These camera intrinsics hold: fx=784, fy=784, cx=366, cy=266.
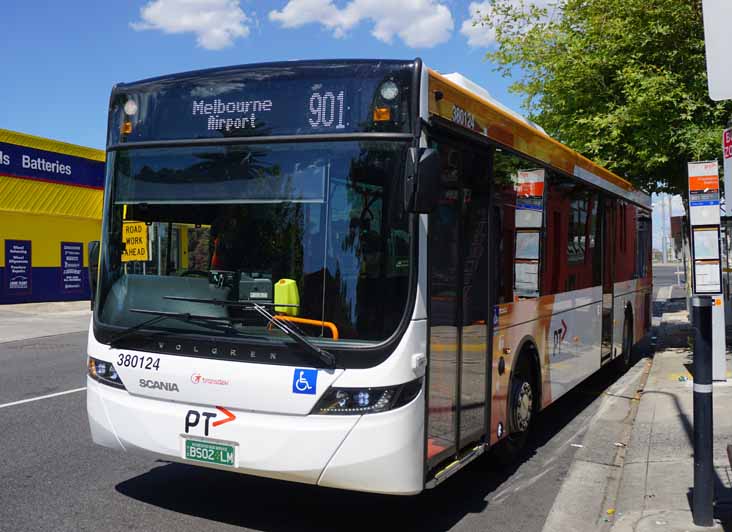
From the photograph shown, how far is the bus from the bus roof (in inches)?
1.4

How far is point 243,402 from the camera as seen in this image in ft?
15.0

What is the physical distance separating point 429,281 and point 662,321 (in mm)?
18016

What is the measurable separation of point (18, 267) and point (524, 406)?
72.5 ft

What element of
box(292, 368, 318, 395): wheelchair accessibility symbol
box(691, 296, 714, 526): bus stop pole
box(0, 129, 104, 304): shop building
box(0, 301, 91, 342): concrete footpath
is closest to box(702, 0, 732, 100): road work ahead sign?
box(691, 296, 714, 526): bus stop pole

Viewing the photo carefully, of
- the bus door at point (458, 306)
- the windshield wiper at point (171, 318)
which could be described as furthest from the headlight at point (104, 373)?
the bus door at point (458, 306)

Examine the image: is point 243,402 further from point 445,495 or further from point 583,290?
point 583,290

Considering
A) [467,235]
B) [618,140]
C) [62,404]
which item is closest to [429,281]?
[467,235]

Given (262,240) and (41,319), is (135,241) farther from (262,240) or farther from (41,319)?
(41,319)

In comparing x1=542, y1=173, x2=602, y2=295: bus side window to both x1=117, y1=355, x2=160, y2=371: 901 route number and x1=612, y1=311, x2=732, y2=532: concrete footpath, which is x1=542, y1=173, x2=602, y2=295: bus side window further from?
x1=117, y1=355, x2=160, y2=371: 901 route number

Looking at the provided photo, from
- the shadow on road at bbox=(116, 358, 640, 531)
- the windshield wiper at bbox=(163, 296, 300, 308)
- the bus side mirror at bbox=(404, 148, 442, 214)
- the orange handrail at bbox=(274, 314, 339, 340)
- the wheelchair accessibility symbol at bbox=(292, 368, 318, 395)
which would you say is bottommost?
the shadow on road at bbox=(116, 358, 640, 531)

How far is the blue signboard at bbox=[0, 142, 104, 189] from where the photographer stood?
81.3 ft

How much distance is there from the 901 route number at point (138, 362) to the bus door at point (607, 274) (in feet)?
21.8

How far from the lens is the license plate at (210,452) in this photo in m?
4.60

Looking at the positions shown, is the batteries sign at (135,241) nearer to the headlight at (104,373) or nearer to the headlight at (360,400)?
the headlight at (104,373)
